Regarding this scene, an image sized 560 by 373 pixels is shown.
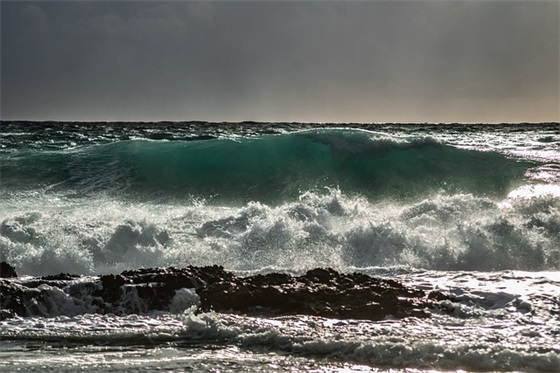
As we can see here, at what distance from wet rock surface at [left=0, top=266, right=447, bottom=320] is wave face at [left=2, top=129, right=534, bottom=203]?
804 cm

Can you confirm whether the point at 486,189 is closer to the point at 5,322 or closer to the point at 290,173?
the point at 290,173

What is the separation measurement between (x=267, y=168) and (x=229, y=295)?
10.6 meters

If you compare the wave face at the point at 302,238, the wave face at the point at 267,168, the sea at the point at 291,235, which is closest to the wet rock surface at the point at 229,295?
the sea at the point at 291,235

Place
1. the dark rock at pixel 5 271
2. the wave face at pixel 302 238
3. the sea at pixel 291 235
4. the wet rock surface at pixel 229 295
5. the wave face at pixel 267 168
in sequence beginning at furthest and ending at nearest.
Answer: the wave face at pixel 267 168 < the wave face at pixel 302 238 < the dark rock at pixel 5 271 < the wet rock surface at pixel 229 295 < the sea at pixel 291 235

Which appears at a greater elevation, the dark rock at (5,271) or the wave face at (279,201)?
the wave face at (279,201)

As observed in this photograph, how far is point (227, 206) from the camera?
1558cm

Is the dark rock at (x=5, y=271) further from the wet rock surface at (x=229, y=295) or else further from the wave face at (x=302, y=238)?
the wave face at (x=302, y=238)

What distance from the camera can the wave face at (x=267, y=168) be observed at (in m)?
16.6

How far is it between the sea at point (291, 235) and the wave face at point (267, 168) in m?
0.06

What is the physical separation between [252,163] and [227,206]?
3076mm

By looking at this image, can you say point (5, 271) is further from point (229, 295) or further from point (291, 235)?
point (291, 235)

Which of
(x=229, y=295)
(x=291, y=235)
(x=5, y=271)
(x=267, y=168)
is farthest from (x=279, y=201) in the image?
(x=229, y=295)

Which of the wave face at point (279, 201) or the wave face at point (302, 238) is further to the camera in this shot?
the wave face at point (279, 201)

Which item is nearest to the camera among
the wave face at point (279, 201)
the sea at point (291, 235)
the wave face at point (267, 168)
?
the sea at point (291, 235)
